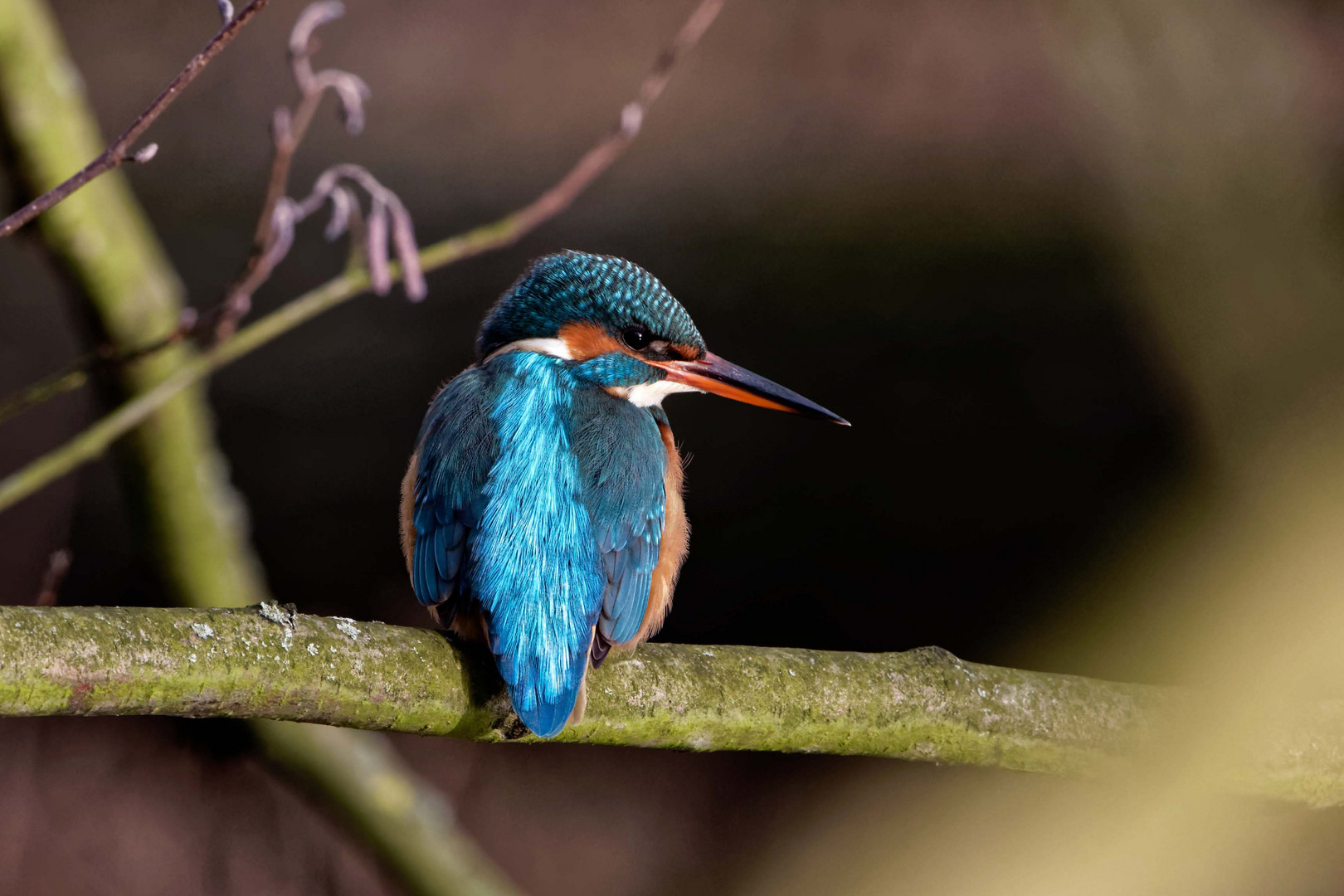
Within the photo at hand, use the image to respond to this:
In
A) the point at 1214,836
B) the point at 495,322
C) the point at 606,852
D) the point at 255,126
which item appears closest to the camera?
the point at 1214,836

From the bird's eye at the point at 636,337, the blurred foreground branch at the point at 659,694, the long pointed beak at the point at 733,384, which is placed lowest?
the blurred foreground branch at the point at 659,694

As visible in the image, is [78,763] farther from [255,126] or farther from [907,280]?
[907,280]

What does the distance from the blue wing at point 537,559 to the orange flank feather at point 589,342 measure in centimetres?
12

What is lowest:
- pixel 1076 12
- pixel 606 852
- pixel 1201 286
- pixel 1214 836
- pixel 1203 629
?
pixel 606 852

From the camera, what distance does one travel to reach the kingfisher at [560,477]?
1438 mm

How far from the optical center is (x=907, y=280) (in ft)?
11.1

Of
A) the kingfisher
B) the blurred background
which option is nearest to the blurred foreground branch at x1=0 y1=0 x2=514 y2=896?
the kingfisher

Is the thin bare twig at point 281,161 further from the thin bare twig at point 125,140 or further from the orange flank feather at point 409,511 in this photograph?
the thin bare twig at point 125,140

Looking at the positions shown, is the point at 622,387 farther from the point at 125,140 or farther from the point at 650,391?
the point at 125,140

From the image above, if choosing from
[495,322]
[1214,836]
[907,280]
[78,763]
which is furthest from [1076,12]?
[78,763]

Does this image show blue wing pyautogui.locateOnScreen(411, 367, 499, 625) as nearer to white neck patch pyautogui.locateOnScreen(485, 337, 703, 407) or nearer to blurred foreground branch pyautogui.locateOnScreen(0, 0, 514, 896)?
white neck patch pyautogui.locateOnScreen(485, 337, 703, 407)

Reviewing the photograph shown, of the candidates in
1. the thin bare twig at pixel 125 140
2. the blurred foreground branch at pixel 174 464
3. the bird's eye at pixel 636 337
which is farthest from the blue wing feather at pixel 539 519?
the thin bare twig at pixel 125 140

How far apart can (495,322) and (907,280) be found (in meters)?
1.70

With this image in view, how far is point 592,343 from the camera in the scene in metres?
1.83
